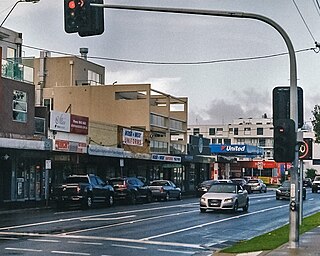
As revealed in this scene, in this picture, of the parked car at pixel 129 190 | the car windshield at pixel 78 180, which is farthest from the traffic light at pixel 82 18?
the parked car at pixel 129 190

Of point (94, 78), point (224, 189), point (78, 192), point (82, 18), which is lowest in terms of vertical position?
point (78, 192)

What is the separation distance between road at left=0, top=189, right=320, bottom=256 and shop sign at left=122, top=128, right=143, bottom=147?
20843mm

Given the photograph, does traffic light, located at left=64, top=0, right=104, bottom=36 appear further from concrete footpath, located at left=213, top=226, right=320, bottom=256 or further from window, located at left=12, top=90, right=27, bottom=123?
window, located at left=12, top=90, right=27, bottom=123

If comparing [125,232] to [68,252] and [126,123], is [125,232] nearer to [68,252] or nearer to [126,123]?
[68,252]

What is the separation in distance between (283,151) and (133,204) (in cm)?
2833

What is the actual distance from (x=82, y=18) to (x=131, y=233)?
9.42 metres

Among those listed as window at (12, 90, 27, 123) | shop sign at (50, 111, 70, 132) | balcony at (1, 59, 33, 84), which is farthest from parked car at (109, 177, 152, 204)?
balcony at (1, 59, 33, 84)

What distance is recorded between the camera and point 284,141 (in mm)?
15953

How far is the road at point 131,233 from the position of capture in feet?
58.1

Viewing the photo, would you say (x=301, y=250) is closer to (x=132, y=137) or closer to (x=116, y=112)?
(x=132, y=137)

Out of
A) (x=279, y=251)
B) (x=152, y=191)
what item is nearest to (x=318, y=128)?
(x=152, y=191)

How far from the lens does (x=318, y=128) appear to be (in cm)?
5188

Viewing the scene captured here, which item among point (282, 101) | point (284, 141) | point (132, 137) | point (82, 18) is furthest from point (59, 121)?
point (82, 18)

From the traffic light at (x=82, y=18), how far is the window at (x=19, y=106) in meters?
23.7
